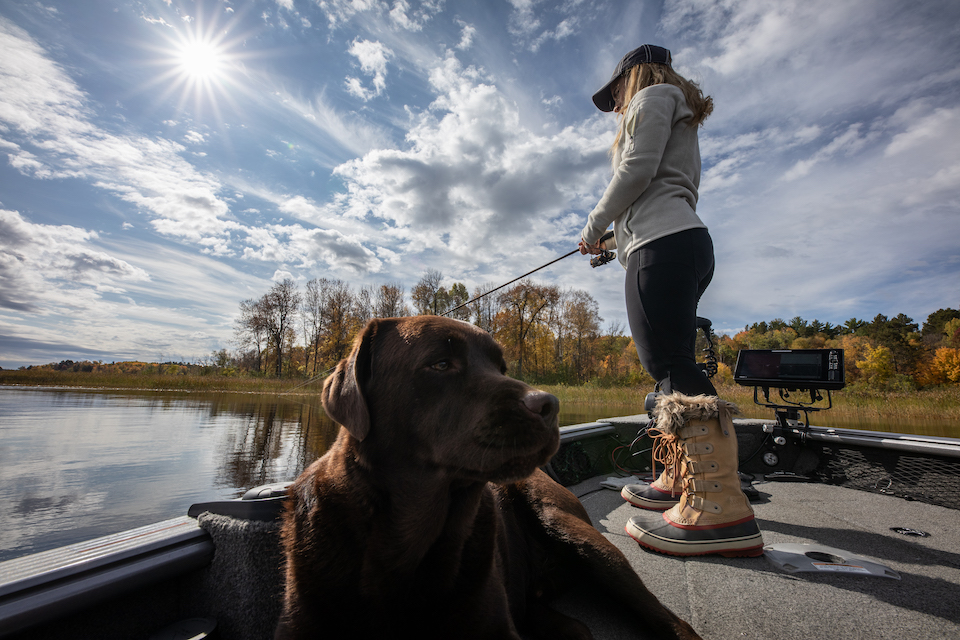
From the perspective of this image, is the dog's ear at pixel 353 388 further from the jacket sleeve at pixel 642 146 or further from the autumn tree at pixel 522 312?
the autumn tree at pixel 522 312

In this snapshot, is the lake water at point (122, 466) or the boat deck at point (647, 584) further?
the lake water at point (122, 466)

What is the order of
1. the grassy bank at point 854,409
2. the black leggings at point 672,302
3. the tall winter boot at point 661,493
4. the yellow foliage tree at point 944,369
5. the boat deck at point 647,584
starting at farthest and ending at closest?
the yellow foliage tree at point 944,369 < the grassy bank at point 854,409 < the tall winter boot at point 661,493 < the black leggings at point 672,302 < the boat deck at point 647,584

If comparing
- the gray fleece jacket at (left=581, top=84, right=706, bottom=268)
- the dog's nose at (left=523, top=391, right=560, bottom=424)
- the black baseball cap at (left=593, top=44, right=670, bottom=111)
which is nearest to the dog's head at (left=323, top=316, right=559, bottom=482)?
the dog's nose at (left=523, top=391, right=560, bottom=424)

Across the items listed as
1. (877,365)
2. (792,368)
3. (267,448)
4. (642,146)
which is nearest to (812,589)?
(642,146)

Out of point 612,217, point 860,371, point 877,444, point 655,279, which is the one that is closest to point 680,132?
point 612,217

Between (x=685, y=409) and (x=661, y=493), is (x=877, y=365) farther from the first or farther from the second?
(x=685, y=409)

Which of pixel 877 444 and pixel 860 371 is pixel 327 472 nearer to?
pixel 877 444

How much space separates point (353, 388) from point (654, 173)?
209 centimetres

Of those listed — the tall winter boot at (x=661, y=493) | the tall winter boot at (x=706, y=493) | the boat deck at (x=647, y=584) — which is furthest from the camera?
the tall winter boot at (x=661, y=493)

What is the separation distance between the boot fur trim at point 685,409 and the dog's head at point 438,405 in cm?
117

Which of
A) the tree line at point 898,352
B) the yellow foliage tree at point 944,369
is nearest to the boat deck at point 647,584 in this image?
the tree line at point 898,352

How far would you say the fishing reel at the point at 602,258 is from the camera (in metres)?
3.35

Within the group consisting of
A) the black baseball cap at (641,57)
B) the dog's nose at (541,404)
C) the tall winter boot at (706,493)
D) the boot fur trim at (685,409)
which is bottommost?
the tall winter boot at (706,493)

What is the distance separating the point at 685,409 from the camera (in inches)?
89.7
